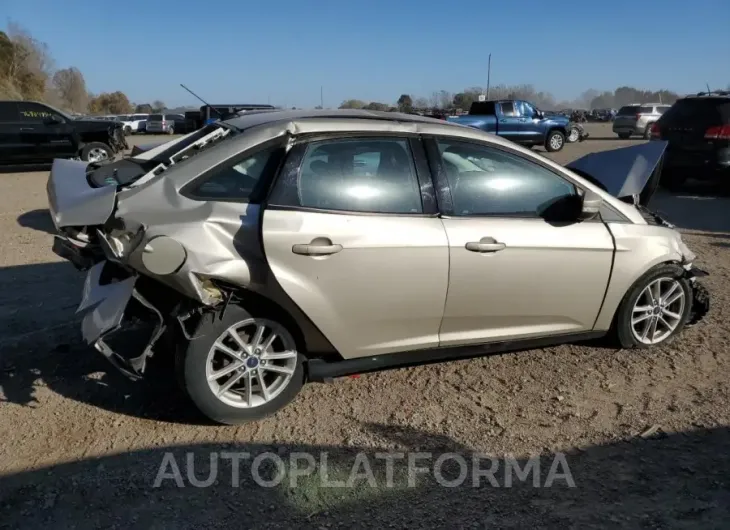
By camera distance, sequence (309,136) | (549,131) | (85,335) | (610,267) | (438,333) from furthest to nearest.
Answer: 1. (549,131)
2. (610,267)
3. (438,333)
4. (309,136)
5. (85,335)

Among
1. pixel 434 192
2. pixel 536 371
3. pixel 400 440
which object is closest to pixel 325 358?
pixel 400 440

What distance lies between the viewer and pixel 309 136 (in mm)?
3566

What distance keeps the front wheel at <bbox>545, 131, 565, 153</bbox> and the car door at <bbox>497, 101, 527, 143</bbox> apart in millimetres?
1119

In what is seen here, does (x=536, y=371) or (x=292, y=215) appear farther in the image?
(x=536, y=371)

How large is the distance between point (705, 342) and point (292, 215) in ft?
11.0

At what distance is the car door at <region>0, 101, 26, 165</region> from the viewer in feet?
50.7

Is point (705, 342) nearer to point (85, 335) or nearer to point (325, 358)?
point (325, 358)

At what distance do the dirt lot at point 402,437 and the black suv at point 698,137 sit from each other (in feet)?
22.6

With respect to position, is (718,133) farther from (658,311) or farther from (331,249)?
(331,249)

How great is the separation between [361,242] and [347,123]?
2.51 feet

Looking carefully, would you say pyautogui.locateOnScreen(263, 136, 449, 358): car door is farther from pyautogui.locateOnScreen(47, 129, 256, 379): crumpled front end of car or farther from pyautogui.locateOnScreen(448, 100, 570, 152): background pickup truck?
pyautogui.locateOnScreen(448, 100, 570, 152): background pickup truck

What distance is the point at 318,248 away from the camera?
11.1 feet

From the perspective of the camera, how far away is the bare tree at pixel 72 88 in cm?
8275

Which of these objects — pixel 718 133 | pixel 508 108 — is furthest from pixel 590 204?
pixel 508 108
